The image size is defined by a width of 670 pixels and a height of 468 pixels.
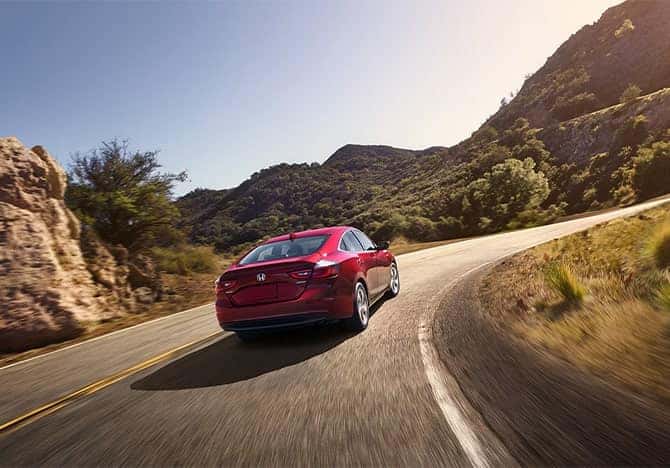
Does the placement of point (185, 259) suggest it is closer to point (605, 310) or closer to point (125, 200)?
point (125, 200)

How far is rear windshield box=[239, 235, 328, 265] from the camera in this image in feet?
20.8

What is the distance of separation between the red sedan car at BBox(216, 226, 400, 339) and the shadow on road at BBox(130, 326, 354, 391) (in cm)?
31

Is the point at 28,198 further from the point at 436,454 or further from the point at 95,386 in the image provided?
the point at 436,454

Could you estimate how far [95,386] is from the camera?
16.9 ft

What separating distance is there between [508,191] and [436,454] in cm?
4845


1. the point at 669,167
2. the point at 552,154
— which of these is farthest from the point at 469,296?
the point at 552,154

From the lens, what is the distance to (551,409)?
311 cm

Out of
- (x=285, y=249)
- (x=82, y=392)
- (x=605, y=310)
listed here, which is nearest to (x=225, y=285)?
(x=285, y=249)

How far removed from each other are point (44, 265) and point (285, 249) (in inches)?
266

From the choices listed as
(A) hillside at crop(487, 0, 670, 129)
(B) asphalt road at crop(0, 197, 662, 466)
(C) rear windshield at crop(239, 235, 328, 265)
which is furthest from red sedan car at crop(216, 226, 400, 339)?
(A) hillside at crop(487, 0, 670, 129)

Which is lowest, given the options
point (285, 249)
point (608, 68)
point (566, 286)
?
point (566, 286)

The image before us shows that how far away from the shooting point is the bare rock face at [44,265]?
9155mm

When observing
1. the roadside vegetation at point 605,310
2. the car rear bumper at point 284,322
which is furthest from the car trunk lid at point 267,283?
the roadside vegetation at point 605,310

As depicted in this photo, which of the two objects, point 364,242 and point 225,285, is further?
point 364,242
